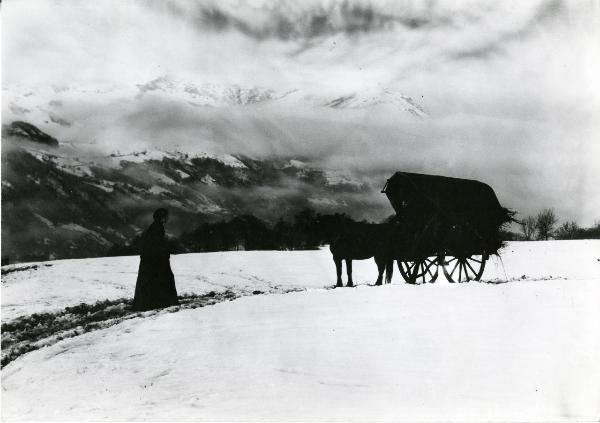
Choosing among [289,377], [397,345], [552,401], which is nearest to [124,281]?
[289,377]

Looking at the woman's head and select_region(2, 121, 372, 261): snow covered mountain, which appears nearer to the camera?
select_region(2, 121, 372, 261): snow covered mountain

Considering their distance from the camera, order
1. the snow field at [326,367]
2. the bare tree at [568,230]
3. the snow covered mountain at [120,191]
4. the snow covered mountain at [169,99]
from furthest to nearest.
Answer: the bare tree at [568,230] → the snow covered mountain at [169,99] → the snow covered mountain at [120,191] → the snow field at [326,367]

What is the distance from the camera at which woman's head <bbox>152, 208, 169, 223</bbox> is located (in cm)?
816

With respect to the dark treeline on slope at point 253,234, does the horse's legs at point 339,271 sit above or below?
below

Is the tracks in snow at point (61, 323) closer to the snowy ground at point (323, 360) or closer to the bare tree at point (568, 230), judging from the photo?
the snowy ground at point (323, 360)

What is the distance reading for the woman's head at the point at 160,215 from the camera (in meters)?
8.16

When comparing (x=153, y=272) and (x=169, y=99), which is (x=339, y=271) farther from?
(x=169, y=99)

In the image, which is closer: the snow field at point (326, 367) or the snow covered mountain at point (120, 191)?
the snow field at point (326, 367)

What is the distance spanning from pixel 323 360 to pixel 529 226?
631cm

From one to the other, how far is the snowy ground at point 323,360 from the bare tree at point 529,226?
189 centimetres

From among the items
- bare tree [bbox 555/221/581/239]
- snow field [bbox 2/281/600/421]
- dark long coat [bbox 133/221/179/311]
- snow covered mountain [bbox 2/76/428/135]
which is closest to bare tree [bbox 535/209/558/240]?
bare tree [bbox 555/221/581/239]

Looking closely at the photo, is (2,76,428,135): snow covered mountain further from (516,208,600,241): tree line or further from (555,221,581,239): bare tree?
(555,221,581,239): bare tree

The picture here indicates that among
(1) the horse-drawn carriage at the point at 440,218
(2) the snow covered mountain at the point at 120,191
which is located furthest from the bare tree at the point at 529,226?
(2) the snow covered mountain at the point at 120,191

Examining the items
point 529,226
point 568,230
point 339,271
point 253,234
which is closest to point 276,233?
point 253,234
